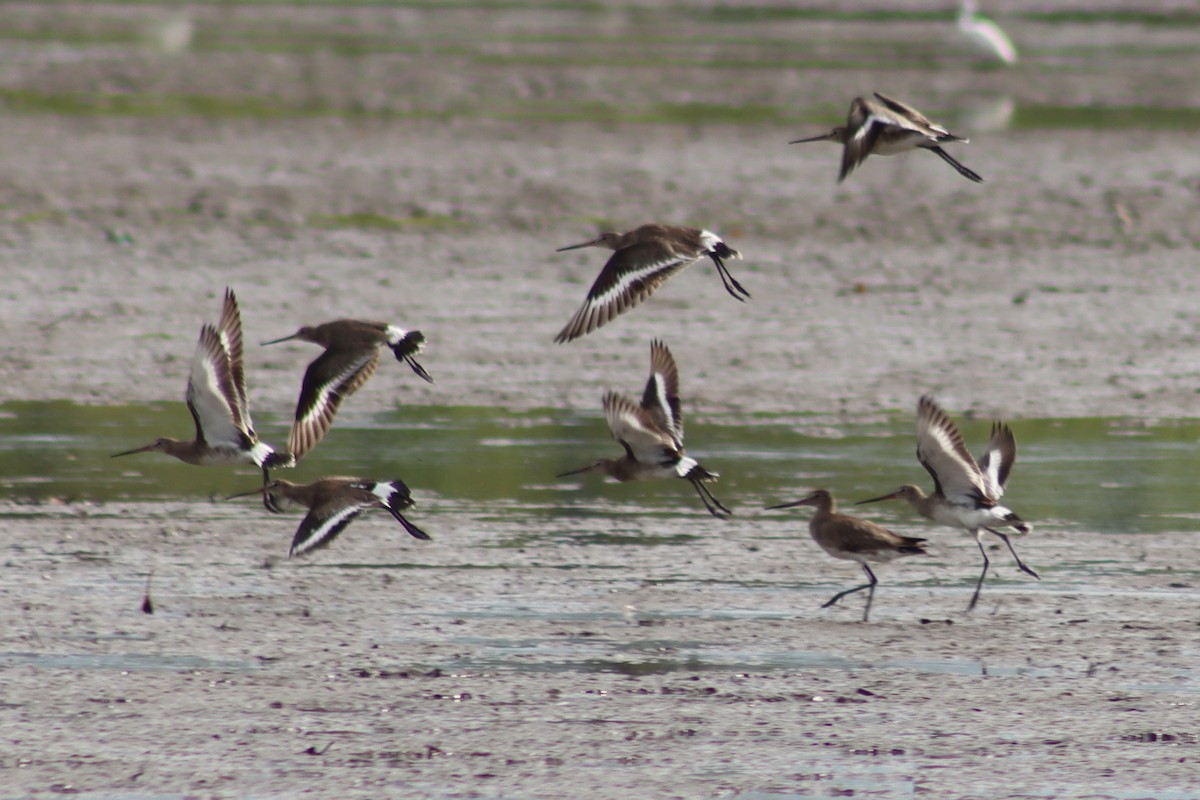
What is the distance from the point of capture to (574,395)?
12.3 metres

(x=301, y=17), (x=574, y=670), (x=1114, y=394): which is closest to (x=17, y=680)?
(x=574, y=670)

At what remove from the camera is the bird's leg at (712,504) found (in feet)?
32.3

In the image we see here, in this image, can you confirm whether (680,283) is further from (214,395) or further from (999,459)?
(214,395)

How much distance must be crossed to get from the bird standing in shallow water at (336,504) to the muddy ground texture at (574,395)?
0.17 m

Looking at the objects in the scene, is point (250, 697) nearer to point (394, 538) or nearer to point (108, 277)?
point (394, 538)

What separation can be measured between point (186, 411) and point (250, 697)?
4.72 m

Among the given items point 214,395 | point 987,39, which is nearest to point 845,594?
point 214,395

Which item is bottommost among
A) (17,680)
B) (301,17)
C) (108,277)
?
(17,680)

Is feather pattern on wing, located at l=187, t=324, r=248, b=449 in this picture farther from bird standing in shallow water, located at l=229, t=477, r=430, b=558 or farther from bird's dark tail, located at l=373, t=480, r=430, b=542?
bird's dark tail, located at l=373, t=480, r=430, b=542

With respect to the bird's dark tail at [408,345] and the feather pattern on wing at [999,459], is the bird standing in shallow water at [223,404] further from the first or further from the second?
the feather pattern on wing at [999,459]

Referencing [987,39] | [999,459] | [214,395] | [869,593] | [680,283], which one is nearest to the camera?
[869,593]

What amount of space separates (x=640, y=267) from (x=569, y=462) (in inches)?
54.6

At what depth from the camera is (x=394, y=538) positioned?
9500 millimetres

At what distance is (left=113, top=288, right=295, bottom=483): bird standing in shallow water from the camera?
9.14m
